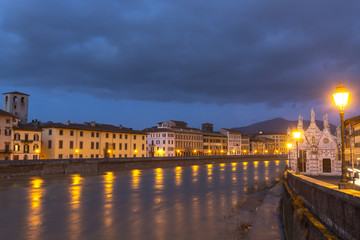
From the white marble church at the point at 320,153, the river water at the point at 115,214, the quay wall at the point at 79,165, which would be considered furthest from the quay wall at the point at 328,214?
the quay wall at the point at 79,165

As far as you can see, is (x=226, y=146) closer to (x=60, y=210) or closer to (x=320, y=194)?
(x=60, y=210)

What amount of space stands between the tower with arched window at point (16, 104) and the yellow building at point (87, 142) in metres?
19.5

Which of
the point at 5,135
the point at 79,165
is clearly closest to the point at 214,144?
the point at 79,165

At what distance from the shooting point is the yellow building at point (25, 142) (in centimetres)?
5966

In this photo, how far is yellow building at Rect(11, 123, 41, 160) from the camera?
59.7m

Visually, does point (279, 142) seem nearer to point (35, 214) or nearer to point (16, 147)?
point (16, 147)

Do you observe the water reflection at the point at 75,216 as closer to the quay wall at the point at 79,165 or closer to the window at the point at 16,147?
the quay wall at the point at 79,165

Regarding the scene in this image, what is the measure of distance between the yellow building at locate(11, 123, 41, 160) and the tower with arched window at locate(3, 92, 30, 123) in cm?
2273

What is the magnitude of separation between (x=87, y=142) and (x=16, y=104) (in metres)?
27.4

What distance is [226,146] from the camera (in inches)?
5335

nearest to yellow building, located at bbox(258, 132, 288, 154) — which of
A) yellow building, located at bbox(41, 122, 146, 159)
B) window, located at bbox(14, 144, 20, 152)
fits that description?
yellow building, located at bbox(41, 122, 146, 159)

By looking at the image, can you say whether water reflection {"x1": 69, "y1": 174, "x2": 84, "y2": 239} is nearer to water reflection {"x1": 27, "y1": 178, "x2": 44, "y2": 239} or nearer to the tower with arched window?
water reflection {"x1": 27, "y1": 178, "x2": 44, "y2": 239}

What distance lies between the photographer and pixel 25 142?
6053 centimetres

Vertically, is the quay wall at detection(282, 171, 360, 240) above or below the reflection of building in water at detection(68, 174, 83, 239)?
above
